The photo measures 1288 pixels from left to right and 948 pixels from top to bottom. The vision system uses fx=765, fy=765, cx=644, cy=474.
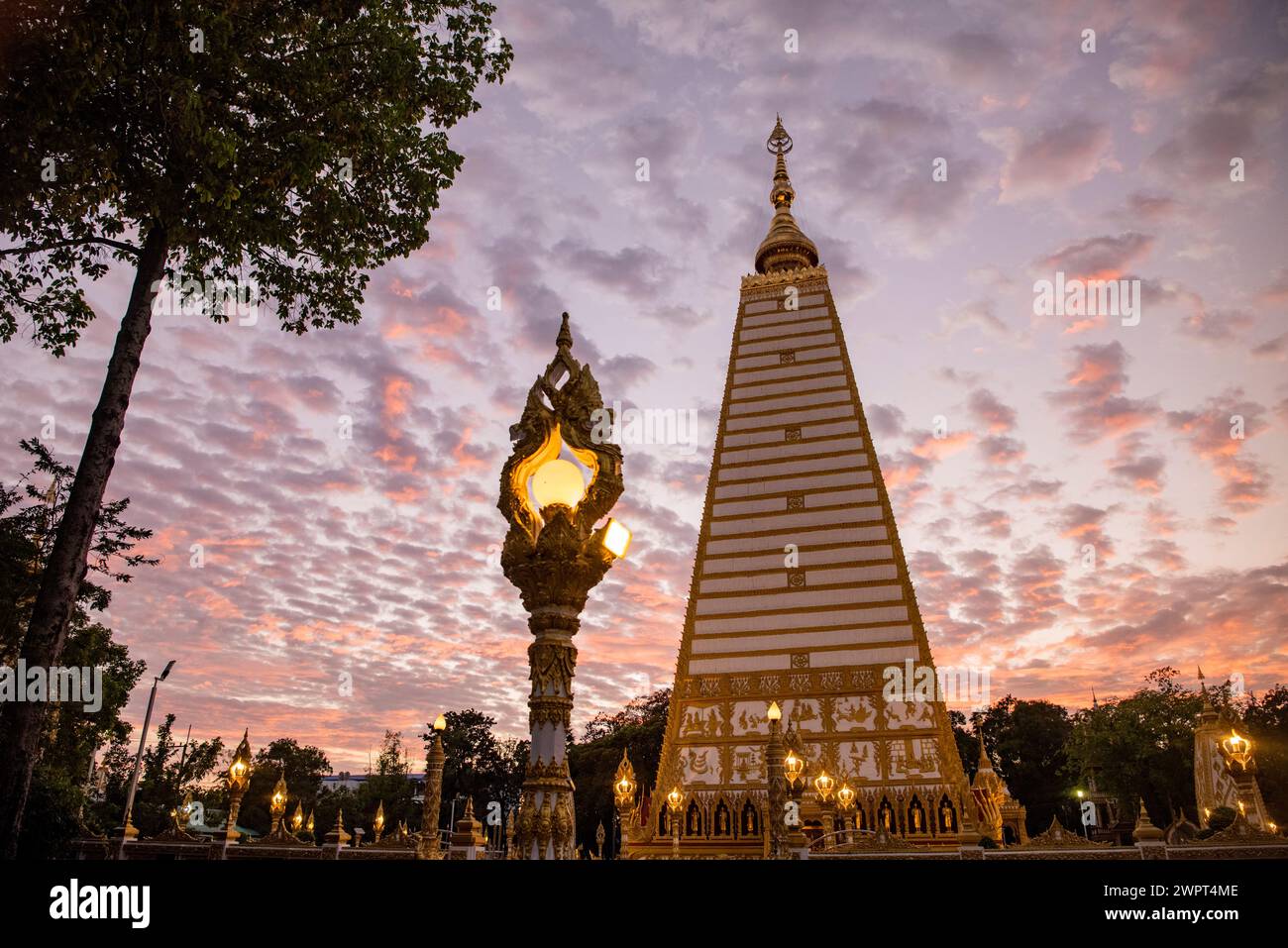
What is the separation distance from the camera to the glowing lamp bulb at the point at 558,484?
532 centimetres

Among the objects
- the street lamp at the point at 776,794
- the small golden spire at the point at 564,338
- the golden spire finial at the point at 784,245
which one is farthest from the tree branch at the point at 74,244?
the golden spire finial at the point at 784,245

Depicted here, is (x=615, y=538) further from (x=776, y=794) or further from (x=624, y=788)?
(x=624, y=788)

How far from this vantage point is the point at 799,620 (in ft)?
123

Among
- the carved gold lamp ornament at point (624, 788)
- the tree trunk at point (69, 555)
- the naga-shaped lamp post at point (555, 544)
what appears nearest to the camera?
the naga-shaped lamp post at point (555, 544)

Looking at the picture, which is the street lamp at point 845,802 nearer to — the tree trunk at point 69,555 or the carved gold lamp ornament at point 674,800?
the carved gold lamp ornament at point 674,800

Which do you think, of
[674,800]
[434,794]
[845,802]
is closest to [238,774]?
[434,794]

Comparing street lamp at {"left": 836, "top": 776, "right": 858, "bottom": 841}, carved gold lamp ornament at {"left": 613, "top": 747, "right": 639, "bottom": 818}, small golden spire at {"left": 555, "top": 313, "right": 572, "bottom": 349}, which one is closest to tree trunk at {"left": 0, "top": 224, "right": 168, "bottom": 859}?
small golden spire at {"left": 555, "top": 313, "right": 572, "bottom": 349}

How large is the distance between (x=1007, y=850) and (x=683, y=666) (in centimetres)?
2225

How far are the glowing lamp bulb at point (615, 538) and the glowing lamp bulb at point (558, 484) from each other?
0.29m

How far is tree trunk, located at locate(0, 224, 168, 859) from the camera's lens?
9898 mm

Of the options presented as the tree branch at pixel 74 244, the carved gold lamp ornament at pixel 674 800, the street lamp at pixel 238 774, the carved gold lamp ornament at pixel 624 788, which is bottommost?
the carved gold lamp ornament at pixel 674 800

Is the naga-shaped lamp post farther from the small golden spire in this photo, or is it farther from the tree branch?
the tree branch

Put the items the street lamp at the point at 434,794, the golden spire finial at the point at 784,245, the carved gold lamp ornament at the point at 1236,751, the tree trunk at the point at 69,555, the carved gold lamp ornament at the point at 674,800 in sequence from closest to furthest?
the tree trunk at the point at 69,555 → the carved gold lamp ornament at the point at 1236,751 → the street lamp at the point at 434,794 → the carved gold lamp ornament at the point at 674,800 → the golden spire finial at the point at 784,245

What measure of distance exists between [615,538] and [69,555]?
31.2 feet
